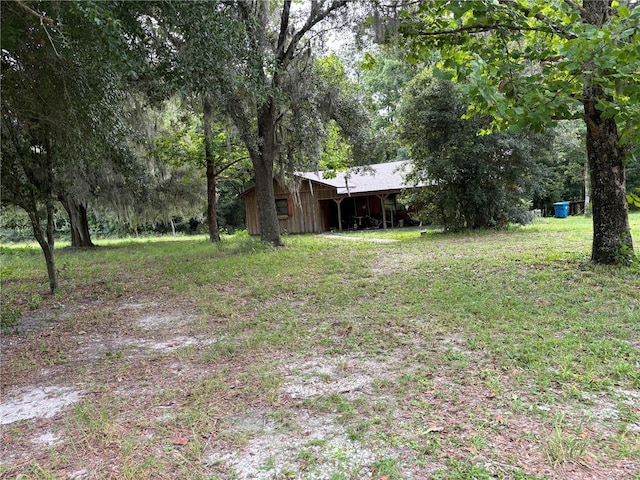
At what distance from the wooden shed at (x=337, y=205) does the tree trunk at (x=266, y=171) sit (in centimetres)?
851

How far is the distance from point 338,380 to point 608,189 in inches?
208

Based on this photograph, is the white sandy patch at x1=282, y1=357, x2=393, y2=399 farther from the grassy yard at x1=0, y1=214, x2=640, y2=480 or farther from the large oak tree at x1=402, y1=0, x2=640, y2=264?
the large oak tree at x1=402, y1=0, x2=640, y2=264

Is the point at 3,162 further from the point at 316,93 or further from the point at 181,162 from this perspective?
the point at 181,162

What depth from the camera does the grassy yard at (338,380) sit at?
211 cm

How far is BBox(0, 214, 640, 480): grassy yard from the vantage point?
2107 millimetres

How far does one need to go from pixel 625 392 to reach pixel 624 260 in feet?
13.7

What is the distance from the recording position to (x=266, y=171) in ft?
36.5

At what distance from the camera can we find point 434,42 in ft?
20.0

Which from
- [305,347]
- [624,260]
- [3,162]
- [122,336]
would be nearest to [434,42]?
[624,260]

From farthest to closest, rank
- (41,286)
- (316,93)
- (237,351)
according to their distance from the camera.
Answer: (316,93) < (41,286) < (237,351)

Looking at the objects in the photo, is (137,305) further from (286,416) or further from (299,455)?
(299,455)

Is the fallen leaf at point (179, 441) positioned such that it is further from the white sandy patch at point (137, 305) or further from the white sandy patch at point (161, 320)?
the white sandy patch at point (137, 305)

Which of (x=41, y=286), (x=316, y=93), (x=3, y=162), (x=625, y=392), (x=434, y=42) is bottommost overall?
(x=625, y=392)

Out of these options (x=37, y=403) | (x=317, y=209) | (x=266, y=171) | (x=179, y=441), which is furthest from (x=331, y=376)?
(x=317, y=209)
